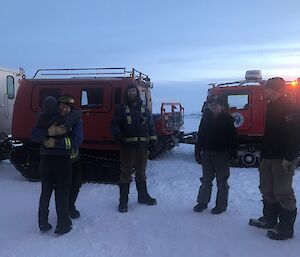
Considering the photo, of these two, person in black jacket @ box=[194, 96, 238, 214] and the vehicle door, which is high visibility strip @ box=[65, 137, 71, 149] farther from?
the vehicle door

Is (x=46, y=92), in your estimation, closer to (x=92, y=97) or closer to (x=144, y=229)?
(x=92, y=97)

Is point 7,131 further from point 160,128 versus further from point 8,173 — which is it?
point 160,128

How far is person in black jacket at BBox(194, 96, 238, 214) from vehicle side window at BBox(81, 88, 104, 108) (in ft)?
12.6

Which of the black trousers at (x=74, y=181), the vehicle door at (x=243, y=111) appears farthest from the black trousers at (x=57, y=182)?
the vehicle door at (x=243, y=111)

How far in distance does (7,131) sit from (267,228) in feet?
28.7

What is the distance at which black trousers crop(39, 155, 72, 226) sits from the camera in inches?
232

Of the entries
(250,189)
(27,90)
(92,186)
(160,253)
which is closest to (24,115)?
(27,90)

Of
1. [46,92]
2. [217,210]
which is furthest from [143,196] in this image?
[46,92]

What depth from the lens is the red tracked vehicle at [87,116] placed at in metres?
10.2

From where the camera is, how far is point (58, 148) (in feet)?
19.1

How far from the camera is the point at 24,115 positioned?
10.5m

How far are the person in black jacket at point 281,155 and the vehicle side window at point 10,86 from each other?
912 centimetres

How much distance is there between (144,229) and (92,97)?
480cm

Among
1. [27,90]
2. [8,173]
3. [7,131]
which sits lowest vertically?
[8,173]
